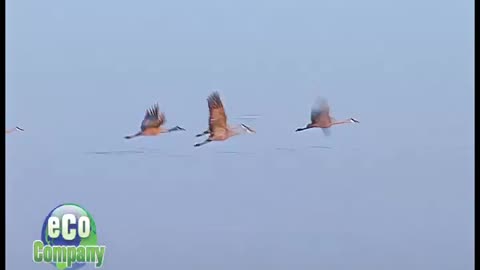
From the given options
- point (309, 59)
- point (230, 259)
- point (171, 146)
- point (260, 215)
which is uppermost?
point (309, 59)

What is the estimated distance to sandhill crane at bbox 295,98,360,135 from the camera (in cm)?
182

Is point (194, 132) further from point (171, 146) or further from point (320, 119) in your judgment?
point (320, 119)

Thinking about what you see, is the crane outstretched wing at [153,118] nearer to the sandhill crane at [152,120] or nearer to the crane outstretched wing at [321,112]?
the sandhill crane at [152,120]

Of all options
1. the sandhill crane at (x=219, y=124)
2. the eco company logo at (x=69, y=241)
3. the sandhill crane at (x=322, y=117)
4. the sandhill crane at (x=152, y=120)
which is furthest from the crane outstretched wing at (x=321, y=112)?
the eco company logo at (x=69, y=241)

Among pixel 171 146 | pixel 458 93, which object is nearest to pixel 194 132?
pixel 171 146

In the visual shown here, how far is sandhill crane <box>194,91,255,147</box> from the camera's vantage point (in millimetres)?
1834

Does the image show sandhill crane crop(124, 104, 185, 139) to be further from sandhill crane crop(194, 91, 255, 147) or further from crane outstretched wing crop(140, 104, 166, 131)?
sandhill crane crop(194, 91, 255, 147)

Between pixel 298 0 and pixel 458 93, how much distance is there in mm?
499

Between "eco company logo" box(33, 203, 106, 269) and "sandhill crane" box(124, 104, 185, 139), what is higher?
"sandhill crane" box(124, 104, 185, 139)

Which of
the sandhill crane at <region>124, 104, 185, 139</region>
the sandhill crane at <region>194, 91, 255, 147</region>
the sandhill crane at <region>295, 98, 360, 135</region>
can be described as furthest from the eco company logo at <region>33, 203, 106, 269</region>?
the sandhill crane at <region>295, 98, 360, 135</region>

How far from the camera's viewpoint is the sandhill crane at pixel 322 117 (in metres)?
1.82

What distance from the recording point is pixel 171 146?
185 cm

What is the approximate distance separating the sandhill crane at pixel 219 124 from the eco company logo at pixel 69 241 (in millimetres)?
418

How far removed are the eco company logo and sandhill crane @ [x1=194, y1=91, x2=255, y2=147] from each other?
1.37 ft
